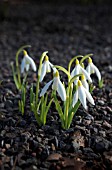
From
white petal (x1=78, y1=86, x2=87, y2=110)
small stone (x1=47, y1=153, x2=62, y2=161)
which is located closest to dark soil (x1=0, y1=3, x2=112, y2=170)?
small stone (x1=47, y1=153, x2=62, y2=161)

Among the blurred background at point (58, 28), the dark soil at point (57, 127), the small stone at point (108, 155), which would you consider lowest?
the small stone at point (108, 155)

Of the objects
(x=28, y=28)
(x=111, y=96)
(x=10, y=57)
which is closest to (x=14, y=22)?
(x=28, y=28)

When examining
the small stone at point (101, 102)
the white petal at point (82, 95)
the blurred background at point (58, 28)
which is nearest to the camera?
the white petal at point (82, 95)

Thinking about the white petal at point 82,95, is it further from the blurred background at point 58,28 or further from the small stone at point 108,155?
the blurred background at point 58,28

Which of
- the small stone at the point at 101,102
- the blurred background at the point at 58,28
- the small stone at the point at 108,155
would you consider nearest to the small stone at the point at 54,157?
the small stone at the point at 108,155

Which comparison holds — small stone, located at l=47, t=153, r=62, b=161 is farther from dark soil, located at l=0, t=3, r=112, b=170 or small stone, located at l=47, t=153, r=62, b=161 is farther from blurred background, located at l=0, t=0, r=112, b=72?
blurred background, located at l=0, t=0, r=112, b=72

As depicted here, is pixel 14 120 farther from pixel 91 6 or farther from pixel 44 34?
pixel 91 6

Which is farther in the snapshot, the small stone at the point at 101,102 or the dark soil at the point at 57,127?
the small stone at the point at 101,102

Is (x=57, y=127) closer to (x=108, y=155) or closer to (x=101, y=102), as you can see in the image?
(x=108, y=155)
